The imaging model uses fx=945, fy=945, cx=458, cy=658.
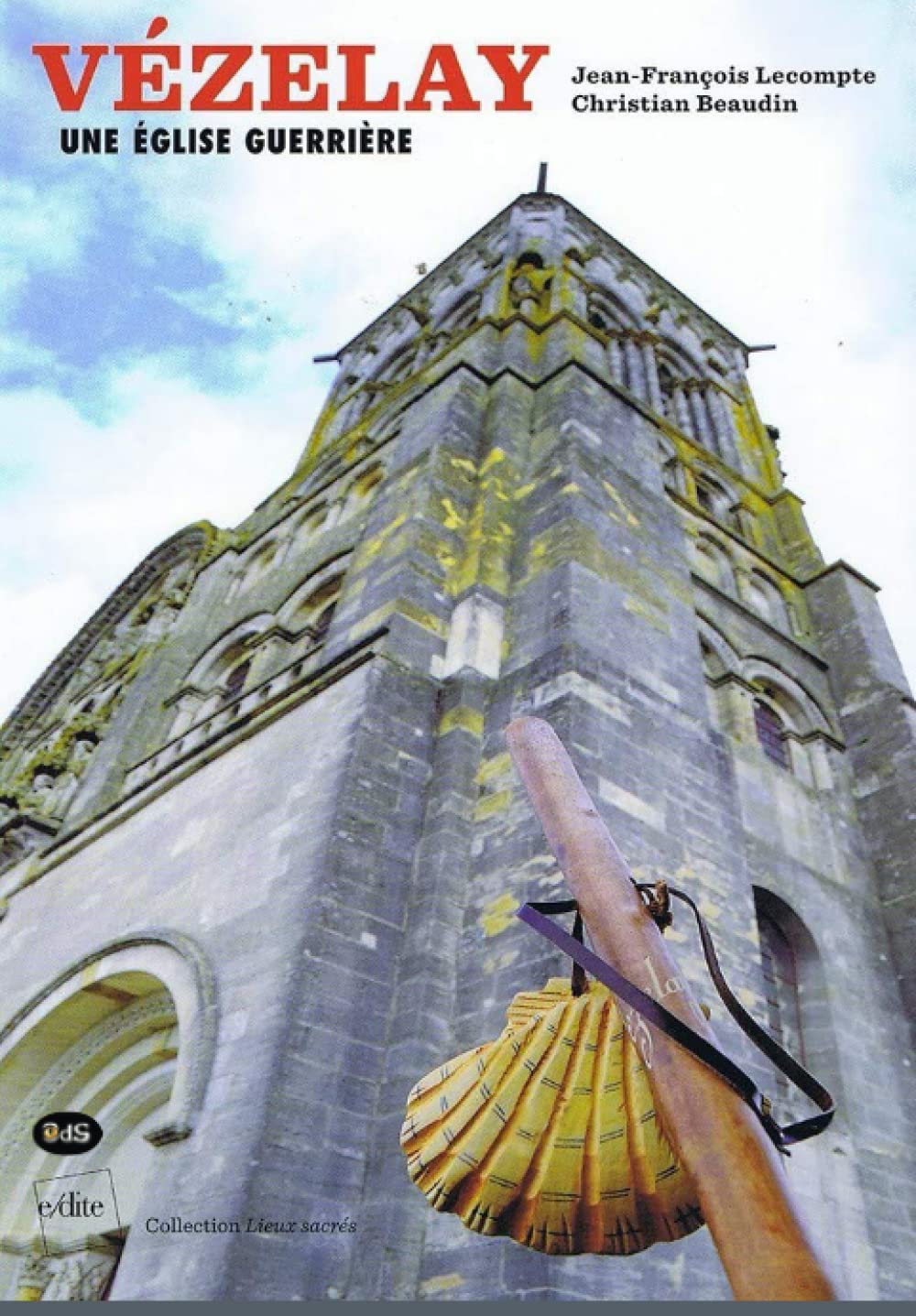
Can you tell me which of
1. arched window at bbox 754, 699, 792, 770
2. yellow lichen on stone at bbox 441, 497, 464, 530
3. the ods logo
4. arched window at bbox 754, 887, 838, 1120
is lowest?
the ods logo

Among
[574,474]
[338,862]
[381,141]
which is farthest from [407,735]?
[381,141]

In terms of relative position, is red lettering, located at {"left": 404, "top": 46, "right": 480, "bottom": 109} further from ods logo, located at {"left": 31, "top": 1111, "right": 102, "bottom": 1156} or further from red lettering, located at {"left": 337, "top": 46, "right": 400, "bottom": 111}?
ods logo, located at {"left": 31, "top": 1111, "right": 102, "bottom": 1156}

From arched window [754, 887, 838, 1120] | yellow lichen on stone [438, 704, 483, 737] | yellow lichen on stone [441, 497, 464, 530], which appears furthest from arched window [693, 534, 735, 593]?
yellow lichen on stone [438, 704, 483, 737]

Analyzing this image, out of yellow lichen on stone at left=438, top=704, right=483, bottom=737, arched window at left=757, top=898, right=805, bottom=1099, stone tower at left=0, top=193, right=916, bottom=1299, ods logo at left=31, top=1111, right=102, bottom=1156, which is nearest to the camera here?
stone tower at left=0, top=193, right=916, bottom=1299

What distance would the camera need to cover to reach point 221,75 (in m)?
7.41

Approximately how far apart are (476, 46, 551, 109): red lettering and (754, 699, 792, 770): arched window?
690 centimetres

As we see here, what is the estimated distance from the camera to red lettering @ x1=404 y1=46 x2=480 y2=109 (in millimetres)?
7086

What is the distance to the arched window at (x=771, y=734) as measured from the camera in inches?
432

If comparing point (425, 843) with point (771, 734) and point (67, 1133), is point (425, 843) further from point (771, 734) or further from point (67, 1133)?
point (771, 734)

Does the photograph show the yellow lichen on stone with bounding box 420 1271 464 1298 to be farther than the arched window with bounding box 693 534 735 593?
No

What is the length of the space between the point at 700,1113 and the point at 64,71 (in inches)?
330

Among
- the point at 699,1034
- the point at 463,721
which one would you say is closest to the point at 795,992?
the point at 463,721

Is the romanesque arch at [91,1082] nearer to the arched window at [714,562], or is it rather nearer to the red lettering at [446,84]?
the red lettering at [446,84]

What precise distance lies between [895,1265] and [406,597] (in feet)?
21.6
